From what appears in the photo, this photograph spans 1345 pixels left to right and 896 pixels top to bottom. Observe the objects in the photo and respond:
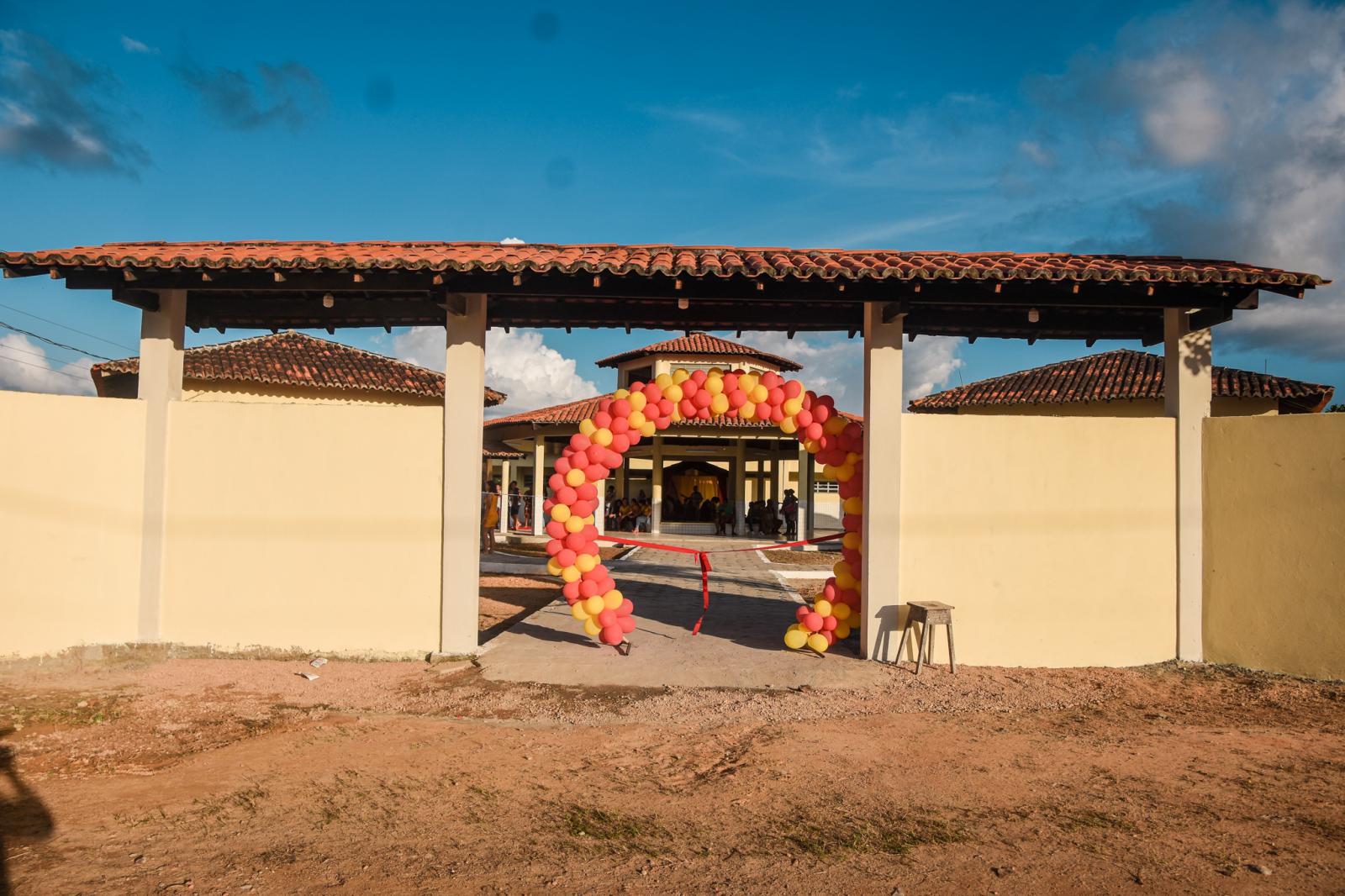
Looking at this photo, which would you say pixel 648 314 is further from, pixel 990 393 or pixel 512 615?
pixel 990 393

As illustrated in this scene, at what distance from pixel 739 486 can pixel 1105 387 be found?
1071 cm

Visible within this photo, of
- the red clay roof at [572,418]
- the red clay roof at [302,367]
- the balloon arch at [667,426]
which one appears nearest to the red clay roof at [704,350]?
the red clay roof at [572,418]

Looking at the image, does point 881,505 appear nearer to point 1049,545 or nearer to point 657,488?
point 1049,545

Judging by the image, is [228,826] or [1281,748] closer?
[228,826]

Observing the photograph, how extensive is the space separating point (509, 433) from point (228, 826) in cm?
2200

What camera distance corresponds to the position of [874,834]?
148 inches

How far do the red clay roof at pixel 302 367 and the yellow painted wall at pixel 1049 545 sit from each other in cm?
1362

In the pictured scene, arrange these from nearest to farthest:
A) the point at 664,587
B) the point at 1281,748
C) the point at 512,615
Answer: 1. the point at 1281,748
2. the point at 512,615
3. the point at 664,587

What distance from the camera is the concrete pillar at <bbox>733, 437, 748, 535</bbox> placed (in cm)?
A: 2461

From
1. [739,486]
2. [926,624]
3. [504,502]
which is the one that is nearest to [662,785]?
[926,624]

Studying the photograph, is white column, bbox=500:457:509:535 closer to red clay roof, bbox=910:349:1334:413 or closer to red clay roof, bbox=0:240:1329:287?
red clay roof, bbox=910:349:1334:413

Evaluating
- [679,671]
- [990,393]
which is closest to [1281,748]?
[679,671]

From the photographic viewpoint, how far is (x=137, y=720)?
5398 millimetres

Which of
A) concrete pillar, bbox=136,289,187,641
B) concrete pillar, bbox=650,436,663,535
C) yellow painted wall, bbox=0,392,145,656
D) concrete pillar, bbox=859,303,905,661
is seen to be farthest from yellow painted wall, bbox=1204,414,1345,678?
concrete pillar, bbox=650,436,663,535
